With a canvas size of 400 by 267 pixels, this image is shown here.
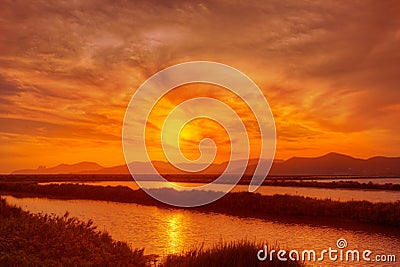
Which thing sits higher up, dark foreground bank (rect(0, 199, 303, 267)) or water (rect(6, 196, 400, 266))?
dark foreground bank (rect(0, 199, 303, 267))

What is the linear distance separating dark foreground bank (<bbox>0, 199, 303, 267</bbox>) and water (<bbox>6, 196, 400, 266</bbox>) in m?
4.09

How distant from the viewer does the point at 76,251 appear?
15.9m

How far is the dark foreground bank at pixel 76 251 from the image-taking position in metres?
12.8

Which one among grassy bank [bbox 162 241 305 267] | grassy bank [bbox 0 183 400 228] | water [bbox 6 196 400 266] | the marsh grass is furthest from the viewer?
grassy bank [bbox 0 183 400 228]

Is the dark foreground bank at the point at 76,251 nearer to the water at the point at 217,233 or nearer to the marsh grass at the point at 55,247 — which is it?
the marsh grass at the point at 55,247

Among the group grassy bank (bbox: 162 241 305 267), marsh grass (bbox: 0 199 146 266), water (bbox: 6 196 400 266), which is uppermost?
grassy bank (bbox: 162 241 305 267)

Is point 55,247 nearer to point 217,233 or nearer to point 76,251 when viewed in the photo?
point 76,251

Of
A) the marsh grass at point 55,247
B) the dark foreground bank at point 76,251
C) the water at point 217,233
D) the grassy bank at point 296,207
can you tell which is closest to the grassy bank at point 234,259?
the dark foreground bank at point 76,251

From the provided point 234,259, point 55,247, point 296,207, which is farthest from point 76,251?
point 296,207

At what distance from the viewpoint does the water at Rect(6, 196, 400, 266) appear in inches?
922

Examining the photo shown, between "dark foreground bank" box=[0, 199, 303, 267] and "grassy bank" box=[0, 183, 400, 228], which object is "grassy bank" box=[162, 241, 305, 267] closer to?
"dark foreground bank" box=[0, 199, 303, 267]

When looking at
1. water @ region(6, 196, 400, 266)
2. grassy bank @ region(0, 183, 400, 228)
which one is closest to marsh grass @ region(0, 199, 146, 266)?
water @ region(6, 196, 400, 266)

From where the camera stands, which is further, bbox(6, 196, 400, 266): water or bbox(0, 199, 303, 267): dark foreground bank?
bbox(6, 196, 400, 266): water

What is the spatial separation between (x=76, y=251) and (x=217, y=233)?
14.0 metres
